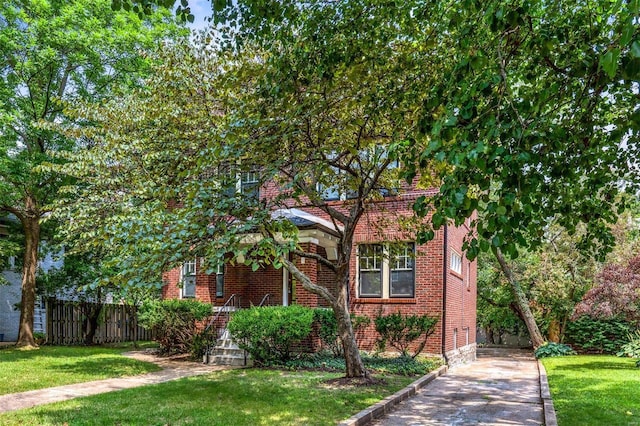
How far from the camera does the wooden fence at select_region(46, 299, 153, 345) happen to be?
1720 cm

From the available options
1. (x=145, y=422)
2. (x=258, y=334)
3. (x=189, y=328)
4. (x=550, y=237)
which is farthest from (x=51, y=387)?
(x=550, y=237)

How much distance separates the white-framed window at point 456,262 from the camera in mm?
14805

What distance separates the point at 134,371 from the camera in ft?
37.1

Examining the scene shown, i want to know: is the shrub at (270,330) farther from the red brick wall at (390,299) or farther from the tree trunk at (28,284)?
the tree trunk at (28,284)

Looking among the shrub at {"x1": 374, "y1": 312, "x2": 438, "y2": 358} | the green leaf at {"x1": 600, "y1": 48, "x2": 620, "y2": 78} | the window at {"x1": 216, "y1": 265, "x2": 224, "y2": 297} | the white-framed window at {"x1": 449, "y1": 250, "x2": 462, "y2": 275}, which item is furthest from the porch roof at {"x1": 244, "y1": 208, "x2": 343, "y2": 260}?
the green leaf at {"x1": 600, "y1": 48, "x2": 620, "y2": 78}

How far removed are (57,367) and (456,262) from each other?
443 inches

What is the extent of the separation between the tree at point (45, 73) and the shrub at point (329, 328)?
737 centimetres

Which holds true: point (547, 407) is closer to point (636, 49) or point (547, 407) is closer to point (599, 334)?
point (636, 49)

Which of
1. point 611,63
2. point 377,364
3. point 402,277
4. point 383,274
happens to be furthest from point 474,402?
point 611,63

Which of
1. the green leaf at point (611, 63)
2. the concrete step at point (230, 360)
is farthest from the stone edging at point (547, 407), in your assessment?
the concrete step at point (230, 360)

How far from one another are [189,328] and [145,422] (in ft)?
25.8

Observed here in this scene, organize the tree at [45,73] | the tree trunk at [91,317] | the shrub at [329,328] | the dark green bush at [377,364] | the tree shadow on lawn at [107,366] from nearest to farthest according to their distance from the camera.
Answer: the tree shadow on lawn at [107,366]
the dark green bush at [377,364]
the tree at [45,73]
the shrub at [329,328]
the tree trunk at [91,317]

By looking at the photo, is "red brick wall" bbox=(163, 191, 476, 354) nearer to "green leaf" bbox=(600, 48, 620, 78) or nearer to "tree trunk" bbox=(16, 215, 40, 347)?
"tree trunk" bbox=(16, 215, 40, 347)

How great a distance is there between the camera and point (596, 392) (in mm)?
9203
